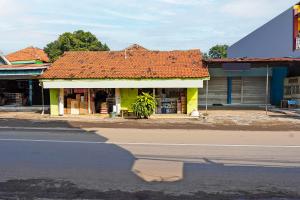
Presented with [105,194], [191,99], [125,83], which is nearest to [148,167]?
[105,194]

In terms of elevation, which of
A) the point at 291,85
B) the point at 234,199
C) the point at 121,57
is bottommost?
the point at 234,199

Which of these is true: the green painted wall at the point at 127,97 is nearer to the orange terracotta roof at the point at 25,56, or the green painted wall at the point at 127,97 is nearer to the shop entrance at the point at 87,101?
the shop entrance at the point at 87,101

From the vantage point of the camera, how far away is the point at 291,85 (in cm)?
2466

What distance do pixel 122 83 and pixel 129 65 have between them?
7.09 ft

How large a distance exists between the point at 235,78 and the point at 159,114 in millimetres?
8344

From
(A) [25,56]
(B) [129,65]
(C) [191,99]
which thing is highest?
(A) [25,56]

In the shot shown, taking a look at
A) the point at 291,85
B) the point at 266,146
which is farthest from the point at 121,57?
the point at 266,146

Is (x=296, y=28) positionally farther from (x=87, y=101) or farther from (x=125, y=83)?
(x=87, y=101)

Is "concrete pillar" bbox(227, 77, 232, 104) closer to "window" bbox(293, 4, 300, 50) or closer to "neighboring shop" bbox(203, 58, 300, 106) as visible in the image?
"neighboring shop" bbox(203, 58, 300, 106)

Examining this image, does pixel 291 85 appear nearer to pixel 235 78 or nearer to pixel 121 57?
pixel 235 78

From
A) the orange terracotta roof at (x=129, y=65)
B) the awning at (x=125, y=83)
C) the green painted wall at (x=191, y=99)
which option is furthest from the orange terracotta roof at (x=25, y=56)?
the green painted wall at (x=191, y=99)

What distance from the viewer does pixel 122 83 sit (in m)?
22.0

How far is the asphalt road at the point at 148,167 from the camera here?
20.1ft

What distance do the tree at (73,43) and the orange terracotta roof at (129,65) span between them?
28.0m
